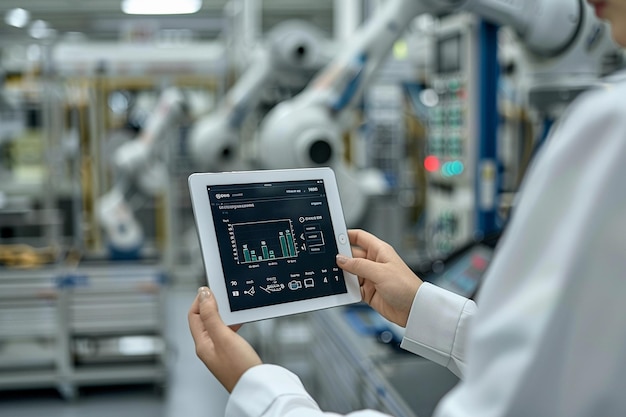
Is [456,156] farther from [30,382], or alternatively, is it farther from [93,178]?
[93,178]

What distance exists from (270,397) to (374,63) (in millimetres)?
2720

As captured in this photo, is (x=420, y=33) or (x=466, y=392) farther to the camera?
(x=420, y=33)

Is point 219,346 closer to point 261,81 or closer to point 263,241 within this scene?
point 263,241

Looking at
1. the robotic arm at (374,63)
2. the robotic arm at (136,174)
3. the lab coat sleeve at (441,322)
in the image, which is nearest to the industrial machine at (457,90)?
the robotic arm at (374,63)

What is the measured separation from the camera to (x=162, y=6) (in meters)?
14.5

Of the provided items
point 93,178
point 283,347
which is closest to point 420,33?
point 283,347

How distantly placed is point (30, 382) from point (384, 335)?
296 cm

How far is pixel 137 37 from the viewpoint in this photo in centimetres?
1055

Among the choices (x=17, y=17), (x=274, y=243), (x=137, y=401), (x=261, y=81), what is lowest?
(x=137, y=401)

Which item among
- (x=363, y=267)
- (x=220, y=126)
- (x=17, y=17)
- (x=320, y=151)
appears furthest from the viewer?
(x=17, y=17)

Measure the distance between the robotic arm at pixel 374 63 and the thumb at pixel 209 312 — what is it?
7.00 feet

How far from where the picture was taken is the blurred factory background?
3.30 meters

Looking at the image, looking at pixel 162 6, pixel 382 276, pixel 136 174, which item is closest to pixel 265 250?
pixel 382 276

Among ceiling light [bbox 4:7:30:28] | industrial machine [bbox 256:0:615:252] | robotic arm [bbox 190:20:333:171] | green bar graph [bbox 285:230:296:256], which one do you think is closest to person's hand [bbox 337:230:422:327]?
green bar graph [bbox 285:230:296:256]
